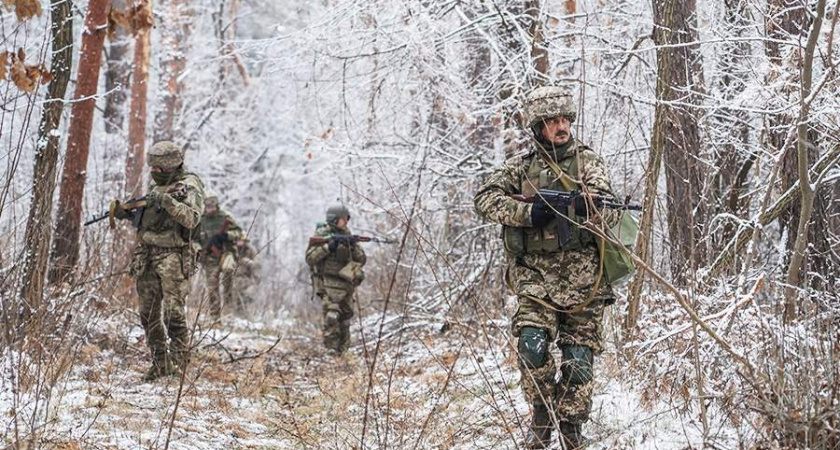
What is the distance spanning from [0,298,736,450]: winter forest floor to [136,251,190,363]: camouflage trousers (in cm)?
29

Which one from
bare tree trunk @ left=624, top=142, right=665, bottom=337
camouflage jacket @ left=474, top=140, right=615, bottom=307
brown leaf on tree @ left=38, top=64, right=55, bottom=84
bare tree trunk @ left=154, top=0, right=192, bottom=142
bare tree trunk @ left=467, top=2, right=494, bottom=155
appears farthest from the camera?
bare tree trunk @ left=154, top=0, right=192, bottom=142

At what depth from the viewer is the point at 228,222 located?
11742 mm

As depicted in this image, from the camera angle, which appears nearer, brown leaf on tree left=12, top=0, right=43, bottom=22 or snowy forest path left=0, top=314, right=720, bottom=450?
snowy forest path left=0, top=314, right=720, bottom=450

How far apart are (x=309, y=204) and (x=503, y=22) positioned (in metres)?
19.1

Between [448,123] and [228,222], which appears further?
[228,222]

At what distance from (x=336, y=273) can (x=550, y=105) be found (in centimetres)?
553

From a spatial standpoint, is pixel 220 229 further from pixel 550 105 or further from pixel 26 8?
pixel 550 105

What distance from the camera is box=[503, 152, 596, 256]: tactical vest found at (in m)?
4.19

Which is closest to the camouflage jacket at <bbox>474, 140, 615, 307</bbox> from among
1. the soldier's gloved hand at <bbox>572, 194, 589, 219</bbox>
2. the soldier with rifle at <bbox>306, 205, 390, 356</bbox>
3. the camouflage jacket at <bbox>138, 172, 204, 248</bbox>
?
the soldier's gloved hand at <bbox>572, 194, 589, 219</bbox>

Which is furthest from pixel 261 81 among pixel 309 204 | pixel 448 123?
pixel 448 123

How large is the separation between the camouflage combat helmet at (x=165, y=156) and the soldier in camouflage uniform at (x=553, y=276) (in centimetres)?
291

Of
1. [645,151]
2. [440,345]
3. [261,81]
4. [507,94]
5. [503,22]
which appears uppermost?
[261,81]

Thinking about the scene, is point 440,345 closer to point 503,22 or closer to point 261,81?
point 503,22

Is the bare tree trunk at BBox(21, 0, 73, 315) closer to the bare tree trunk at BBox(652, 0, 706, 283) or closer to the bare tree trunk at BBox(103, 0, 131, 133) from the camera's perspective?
the bare tree trunk at BBox(652, 0, 706, 283)
